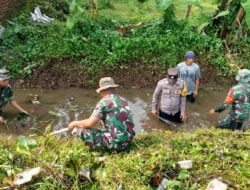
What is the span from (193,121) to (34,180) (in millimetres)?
4812

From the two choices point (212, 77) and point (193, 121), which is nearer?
point (193, 121)

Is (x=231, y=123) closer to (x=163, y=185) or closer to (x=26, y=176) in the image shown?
(x=163, y=185)

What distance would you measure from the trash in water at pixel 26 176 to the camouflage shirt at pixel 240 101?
152 inches

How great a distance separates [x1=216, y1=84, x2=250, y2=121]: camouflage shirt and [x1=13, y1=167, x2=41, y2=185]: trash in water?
3.87 m

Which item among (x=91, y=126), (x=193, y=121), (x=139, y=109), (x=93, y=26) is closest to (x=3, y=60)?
(x=93, y=26)

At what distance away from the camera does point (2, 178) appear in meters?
5.16

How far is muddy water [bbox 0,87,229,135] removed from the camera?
28.4ft

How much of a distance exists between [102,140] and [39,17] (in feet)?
24.6

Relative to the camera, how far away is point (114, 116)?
5.53 m

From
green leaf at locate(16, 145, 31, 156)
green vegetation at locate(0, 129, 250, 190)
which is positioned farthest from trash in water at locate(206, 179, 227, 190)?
green leaf at locate(16, 145, 31, 156)

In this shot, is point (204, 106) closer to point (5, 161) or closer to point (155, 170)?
point (155, 170)

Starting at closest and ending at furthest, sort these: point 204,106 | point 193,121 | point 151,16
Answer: point 193,121
point 204,106
point 151,16

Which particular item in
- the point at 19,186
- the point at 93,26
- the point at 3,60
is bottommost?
the point at 19,186

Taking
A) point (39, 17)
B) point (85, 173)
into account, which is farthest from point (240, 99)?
point (39, 17)
